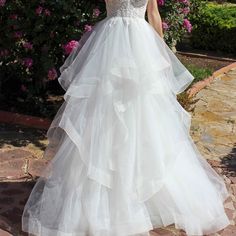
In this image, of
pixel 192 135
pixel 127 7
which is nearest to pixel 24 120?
pixel 192 135

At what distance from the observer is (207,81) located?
8.46 metres

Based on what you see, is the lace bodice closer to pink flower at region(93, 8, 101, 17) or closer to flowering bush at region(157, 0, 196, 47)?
pink flower at region(93, 8, 101, 17)

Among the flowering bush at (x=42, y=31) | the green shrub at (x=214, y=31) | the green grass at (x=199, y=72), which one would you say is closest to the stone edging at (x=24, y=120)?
the flowering bush at (x=42, y=31)

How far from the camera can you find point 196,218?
3.64m

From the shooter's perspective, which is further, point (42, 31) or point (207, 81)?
point (207, 81)

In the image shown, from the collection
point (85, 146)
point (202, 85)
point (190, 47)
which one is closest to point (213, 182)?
point (85, 146)

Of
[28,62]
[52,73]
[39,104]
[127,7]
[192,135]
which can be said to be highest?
[127,7]

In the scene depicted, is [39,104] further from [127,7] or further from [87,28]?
[127,7]

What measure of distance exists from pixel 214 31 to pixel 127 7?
803 cm

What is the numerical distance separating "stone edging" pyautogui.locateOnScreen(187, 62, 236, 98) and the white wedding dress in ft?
11.3

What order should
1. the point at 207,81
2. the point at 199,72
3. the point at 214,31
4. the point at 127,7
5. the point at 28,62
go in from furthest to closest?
the point at 214,31
the point at 199,72
the point at 207,81
the point at 28,62
the point at 127,7

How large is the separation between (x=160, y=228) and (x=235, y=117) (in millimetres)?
3506

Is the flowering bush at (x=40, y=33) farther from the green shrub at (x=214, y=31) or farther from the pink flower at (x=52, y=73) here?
the green shrub at (x=214, y=31)

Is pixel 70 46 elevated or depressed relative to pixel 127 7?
depressed
